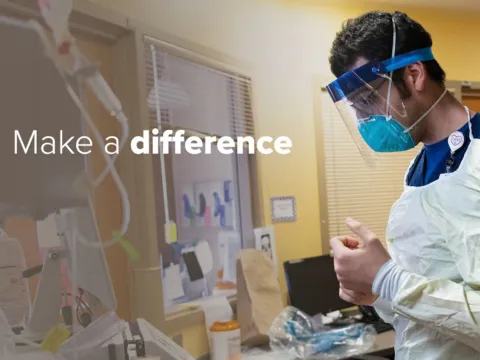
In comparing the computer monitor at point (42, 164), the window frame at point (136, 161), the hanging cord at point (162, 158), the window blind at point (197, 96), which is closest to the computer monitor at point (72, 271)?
the computer monitor at point (42, 164)

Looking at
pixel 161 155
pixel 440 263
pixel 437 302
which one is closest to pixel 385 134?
pixel 440 263

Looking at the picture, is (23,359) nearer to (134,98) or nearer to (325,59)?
(134,98)

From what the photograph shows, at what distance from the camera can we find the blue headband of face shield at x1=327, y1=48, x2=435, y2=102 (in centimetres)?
131

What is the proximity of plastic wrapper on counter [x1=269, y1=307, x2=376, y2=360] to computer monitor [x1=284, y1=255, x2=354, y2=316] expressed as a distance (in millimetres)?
129

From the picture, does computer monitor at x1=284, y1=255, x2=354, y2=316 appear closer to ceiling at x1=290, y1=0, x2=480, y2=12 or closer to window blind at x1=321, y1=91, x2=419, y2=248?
window blind at x1=321, y1=91, x2=419, y2=248

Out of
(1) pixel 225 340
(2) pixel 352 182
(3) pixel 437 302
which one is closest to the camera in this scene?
(3) pixel 437 302

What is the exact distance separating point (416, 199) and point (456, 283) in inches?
9.1

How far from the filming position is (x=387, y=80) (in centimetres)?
134

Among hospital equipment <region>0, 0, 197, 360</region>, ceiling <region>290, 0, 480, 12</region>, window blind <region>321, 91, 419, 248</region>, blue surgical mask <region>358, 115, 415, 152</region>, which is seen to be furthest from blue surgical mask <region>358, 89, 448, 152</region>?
ceiling <region>290, 0, 480, 12</region>

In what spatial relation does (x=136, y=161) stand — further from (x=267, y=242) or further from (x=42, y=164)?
(x=267, y=242)

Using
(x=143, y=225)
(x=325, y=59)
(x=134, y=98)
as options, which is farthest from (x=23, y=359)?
(x=325, y=59)

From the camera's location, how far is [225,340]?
1812 millimetres

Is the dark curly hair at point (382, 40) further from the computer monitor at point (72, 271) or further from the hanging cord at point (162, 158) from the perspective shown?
the computer monitor at point (72, 271)

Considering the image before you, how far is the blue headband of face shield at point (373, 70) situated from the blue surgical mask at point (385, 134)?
104mm
